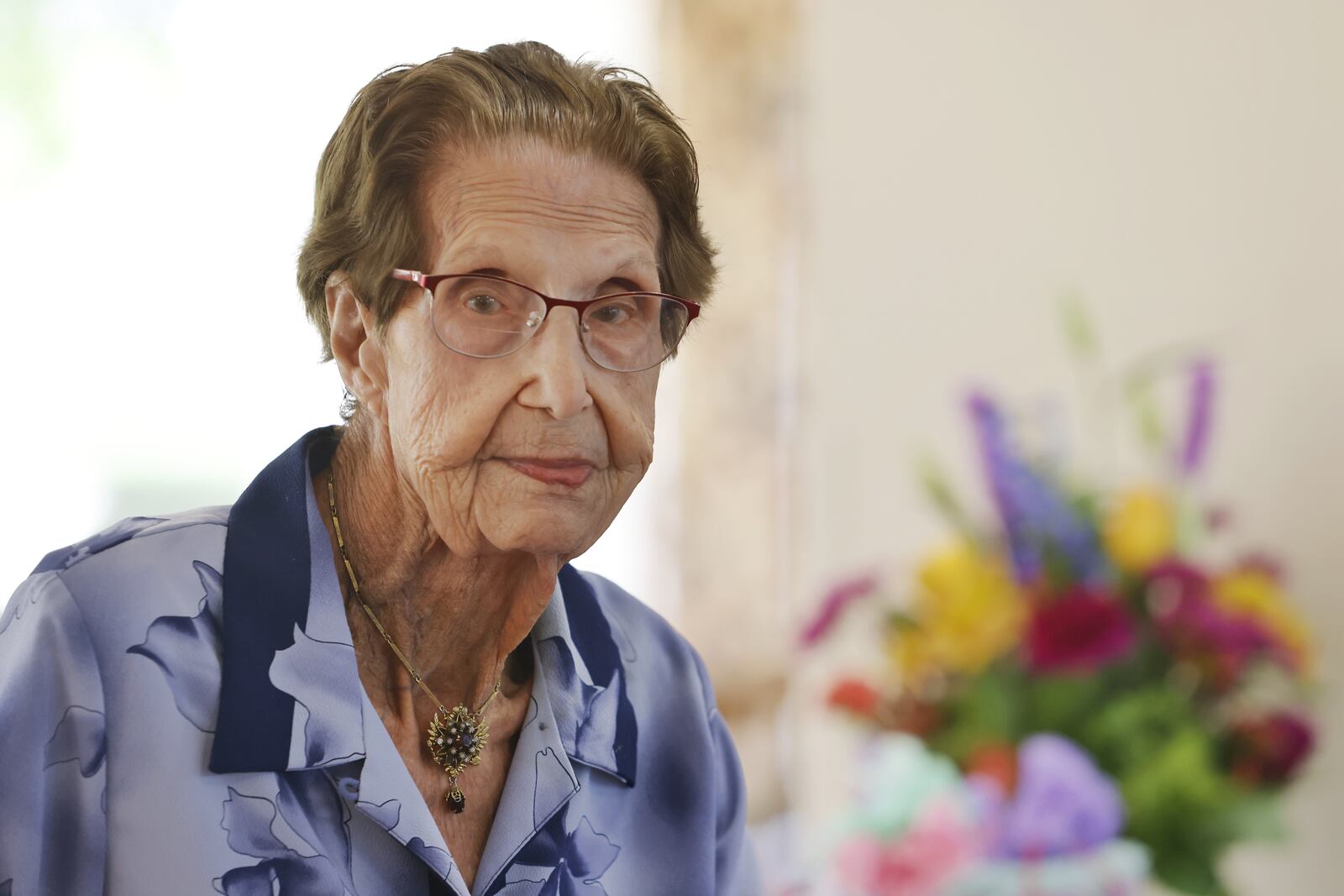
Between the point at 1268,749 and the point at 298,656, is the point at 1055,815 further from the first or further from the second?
the point at 298,656

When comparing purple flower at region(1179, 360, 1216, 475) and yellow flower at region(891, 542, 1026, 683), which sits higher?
purple flower at region(1179, 360, 1216, 475)

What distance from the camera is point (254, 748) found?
823 millimetres

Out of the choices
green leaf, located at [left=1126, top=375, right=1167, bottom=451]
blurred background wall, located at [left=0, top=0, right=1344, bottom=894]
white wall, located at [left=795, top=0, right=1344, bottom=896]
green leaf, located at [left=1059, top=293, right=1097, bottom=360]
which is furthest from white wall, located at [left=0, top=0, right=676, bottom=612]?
green leaf, located at [left=1126, top=375, right=1167, bottom=451]

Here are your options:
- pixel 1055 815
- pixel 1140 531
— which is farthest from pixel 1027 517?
pixel 1055 815

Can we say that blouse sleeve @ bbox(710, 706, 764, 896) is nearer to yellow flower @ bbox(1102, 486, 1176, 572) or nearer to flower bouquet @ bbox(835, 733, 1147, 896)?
flower bouquet @ bbox(835, 733, 1147, 896)

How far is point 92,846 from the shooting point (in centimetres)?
78

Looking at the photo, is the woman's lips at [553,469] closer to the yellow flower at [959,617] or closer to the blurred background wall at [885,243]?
the yellow flower at [959,617]

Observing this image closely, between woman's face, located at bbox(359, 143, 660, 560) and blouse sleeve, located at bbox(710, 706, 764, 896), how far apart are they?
291 millimetres

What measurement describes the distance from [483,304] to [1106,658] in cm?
66

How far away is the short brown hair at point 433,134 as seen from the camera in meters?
0.86

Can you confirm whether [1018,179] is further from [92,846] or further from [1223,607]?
[92,846]

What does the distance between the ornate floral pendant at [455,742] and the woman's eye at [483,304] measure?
295mm

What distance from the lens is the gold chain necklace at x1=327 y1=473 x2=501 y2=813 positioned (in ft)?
3.08

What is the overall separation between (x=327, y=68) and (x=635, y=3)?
916mm
